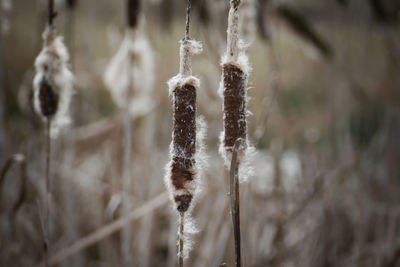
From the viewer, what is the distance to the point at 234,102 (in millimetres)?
342

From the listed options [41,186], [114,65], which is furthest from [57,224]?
[114,65]

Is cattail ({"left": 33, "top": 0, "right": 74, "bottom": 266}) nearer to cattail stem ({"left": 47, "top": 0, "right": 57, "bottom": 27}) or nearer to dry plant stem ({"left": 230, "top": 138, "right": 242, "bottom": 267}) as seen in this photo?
cattail stem ({"left": 47, "top": 0, "right": 57, "bottom": 27})

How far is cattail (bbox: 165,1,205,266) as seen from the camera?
33 centimetres

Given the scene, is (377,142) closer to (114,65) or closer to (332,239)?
(332,239)

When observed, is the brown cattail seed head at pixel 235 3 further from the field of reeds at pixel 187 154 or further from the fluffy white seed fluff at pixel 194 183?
the fluffy white seed fluff at pixel 194 183

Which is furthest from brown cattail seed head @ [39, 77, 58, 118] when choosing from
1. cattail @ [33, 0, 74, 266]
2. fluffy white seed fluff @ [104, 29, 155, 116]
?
fluffy white seed fluff @ [104, 29, 155, 116]

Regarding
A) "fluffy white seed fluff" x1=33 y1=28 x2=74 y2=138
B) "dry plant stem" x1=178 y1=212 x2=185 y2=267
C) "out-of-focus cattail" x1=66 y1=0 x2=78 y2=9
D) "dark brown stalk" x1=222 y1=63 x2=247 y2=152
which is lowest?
"dry plant stem" x1=178 y1=212 x2=185 y2=267

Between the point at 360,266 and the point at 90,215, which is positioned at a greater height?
the point at 90,215

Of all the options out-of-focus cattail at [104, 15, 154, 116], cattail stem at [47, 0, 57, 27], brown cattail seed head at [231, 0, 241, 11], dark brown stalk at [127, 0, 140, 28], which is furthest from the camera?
out-of-focus cattail at [104, 15, 154, 116]

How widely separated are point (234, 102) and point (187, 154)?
7cm

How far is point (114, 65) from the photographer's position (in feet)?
3.26

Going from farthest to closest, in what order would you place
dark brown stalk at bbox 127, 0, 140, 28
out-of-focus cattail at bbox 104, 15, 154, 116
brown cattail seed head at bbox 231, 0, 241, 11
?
1. out-of-focus cattail at bbox 104, 15, 154, 116
2. dark brown stalk at bbox 127, 0, 140, 28
3. brown cattail seed head at bbox 231, 0, 241, 11

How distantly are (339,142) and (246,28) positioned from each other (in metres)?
1.04

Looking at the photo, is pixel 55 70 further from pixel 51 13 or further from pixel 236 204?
pixel 236 204
